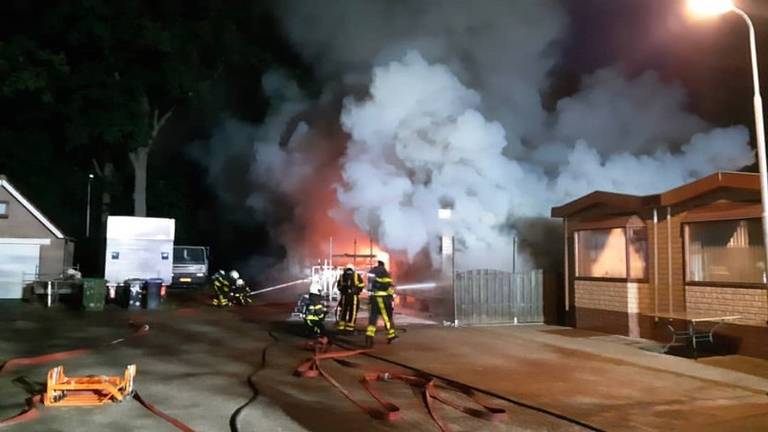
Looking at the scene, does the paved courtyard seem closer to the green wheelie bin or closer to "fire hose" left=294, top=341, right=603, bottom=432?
"fire hose" left=294, top=341, right=603, bottom=432

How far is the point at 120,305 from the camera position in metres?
21.4

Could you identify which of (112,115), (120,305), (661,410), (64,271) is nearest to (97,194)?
(112,115)

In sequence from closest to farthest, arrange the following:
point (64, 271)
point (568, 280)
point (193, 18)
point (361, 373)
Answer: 1. point (361, 373)
2. point (568, 280)
3. point (64, 271)
4. point (193, 18)

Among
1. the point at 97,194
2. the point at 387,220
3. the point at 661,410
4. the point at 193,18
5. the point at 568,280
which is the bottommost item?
the point at 661,410

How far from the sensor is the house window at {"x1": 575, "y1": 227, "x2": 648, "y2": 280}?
13625 millimetres

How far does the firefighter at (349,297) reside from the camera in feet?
43.7

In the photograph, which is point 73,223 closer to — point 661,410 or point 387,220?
point 387,220

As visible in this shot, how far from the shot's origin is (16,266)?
2450cm

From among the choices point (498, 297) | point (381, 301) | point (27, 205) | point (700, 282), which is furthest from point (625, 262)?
point (27, 205)

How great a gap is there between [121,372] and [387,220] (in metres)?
11.1

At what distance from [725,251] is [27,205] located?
23.0m

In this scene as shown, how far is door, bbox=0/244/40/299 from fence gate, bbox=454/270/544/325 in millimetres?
17110

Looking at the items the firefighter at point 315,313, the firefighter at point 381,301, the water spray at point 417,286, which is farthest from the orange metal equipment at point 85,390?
the water spray at point 417,286

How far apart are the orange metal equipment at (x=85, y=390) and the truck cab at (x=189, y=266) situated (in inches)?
881
